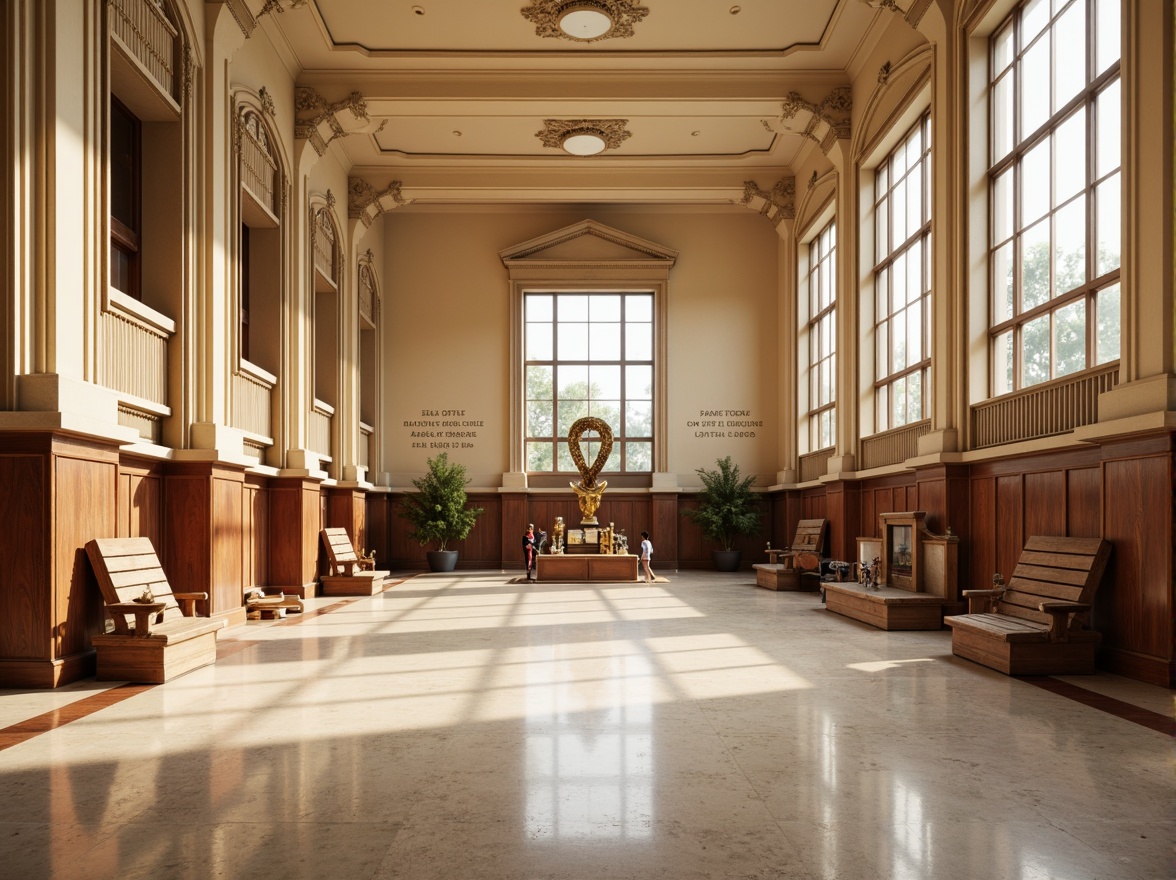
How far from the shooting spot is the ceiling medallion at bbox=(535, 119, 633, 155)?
1689 centimetres

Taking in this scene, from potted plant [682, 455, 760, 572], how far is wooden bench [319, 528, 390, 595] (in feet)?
24.9

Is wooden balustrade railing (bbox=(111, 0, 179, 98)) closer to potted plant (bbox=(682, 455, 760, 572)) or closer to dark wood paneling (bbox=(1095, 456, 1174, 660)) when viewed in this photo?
dark wood paneling (bbox=(1095, 456, 1174, 660))

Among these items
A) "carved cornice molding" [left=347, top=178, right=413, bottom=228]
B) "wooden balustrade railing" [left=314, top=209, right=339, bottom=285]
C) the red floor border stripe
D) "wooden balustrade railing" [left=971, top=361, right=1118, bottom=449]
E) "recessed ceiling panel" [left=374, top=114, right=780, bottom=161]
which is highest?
"recessed ceiling panel" [left=374, top=114, right=780, bottom=161]

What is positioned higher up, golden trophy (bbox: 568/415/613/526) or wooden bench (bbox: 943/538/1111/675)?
golden trophy (bbox: 568/415/613/526)

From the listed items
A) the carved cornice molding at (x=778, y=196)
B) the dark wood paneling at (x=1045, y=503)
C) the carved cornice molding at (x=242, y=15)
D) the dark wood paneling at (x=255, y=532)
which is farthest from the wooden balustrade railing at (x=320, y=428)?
the dark wood paneling at (x=1045, y=503)

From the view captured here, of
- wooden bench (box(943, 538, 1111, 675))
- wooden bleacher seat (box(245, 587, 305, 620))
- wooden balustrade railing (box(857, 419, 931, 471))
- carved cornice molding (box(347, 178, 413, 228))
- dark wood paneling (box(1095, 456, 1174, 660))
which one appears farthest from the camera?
carved cornice molding (box(347, 178, 413, 228))

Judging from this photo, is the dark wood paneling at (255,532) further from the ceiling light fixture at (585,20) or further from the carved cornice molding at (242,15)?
the ceiling light fixture at (585,20)

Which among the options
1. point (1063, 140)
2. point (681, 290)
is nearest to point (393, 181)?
point (681, 290)

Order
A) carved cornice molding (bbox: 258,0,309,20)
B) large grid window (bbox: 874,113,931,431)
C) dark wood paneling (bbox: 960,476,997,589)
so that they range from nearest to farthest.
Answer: dark wood paneling (bbox: 960,476,997,589) → carved cornice molding (bbox: 258,0,309,20) → large grid window (bbox: 874,113,931,431)

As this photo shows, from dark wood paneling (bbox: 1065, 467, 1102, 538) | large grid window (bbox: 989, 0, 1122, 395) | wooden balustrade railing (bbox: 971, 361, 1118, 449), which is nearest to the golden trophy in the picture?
wooden balustrade railing (bbox: 971, 361, 1118, 449)

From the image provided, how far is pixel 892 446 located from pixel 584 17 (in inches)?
299

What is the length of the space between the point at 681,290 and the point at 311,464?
10.3 meters

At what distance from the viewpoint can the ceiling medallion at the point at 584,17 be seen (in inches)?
510

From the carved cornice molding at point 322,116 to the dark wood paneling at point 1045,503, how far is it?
37.7 ft
